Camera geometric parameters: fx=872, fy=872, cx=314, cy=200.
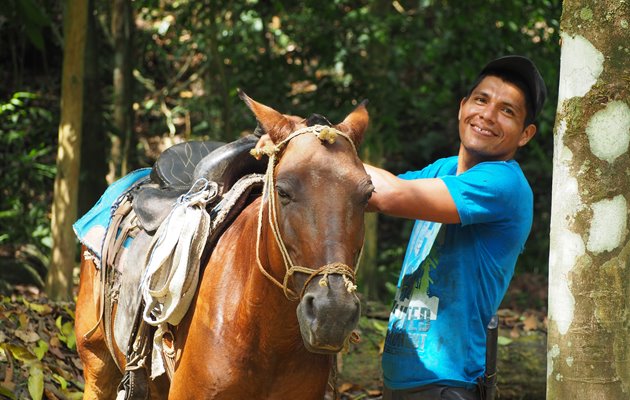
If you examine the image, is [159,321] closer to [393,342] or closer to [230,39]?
[393,342]

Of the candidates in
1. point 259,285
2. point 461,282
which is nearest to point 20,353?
point 259,285

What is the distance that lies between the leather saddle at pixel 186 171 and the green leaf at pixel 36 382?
61.5 inches

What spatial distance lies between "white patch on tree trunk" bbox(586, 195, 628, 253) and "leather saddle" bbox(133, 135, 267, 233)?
150 cm

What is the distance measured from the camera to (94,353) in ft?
16.9

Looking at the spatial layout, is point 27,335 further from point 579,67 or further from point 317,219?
point 579,67

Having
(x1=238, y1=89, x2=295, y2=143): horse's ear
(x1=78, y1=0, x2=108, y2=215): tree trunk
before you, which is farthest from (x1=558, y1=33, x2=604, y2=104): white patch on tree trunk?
(x1=78, y1=0, x2=108, y2=215): tree trunk

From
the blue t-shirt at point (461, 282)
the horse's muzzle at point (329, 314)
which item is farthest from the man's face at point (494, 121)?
the horse's muzzle at point (329, 314)

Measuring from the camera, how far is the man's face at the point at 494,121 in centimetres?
387

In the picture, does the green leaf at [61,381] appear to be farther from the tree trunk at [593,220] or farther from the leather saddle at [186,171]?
the tree trunk at [593,220]

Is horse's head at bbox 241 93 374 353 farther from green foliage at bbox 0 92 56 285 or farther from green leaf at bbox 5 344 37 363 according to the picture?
green foliage at bbox 0 92 56 285

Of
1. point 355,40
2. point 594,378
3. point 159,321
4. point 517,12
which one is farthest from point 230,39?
point 594,378

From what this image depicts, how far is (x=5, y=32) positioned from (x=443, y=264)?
11343 millimetres

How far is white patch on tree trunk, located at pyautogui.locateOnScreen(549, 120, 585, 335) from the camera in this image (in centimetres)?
338

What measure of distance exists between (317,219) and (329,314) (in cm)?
36
